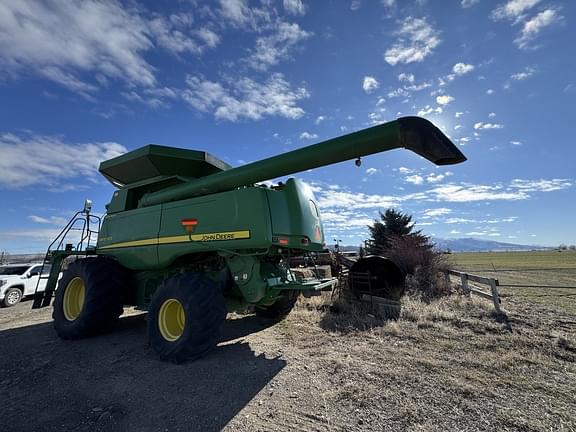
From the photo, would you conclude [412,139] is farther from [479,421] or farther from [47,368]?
[47,368]

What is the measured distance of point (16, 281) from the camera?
38.1ft

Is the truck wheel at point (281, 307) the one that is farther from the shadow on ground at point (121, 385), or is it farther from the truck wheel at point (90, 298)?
the truck wheel at point (90, 298)

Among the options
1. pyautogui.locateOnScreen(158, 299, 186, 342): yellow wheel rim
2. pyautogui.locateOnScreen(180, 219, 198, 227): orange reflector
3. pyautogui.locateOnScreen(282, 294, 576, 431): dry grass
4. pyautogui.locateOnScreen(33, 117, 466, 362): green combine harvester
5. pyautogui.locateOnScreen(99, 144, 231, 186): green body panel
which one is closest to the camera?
pyautogui.locateOnScreen(282, 294, 576, 431): dry grass

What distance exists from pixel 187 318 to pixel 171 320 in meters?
0.79

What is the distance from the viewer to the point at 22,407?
3.22 m

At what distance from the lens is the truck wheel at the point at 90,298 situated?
5496mm

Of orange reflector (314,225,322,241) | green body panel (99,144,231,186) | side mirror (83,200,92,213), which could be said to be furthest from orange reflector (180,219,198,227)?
side mirror (83,200,92,213)

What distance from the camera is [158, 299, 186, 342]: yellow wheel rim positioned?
15.3ft

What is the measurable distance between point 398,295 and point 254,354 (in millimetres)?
4981

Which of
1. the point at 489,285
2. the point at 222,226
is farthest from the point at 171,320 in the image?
the point at 489,285

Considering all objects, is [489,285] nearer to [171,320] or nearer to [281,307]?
[281,307]

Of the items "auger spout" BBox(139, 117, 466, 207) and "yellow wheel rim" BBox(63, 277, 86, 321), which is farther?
"yellow wheel rim" BBox(63, 277, 86, 321)

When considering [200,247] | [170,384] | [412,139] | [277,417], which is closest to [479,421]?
[277,417]

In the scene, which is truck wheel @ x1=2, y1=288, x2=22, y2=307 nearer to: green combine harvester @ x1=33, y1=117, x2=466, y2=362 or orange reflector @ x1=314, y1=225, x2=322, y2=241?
green combine harvester @ x1=33, y1=117, x2=466, y2=362
